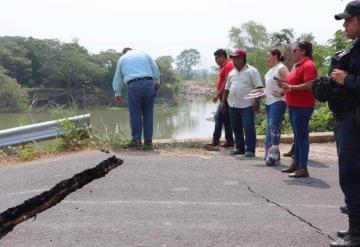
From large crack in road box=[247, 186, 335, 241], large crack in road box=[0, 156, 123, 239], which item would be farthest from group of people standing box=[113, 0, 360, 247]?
large crack in road box=[0, 156, 123, 239]

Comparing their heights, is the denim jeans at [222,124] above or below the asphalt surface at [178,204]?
above

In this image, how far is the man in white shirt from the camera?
22.8 feet

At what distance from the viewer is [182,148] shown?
7887mm

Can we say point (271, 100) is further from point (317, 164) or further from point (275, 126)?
point (317, 164)

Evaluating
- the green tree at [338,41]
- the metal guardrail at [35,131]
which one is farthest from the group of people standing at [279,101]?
the green tree at [338,41]

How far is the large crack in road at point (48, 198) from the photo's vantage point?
13.5 feet

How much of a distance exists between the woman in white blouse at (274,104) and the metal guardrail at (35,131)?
298 centimetres

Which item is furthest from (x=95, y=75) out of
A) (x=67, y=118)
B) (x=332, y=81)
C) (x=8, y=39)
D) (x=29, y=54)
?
(x=332, y=81)

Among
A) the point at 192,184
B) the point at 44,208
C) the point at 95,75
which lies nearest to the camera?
the point at 44,208

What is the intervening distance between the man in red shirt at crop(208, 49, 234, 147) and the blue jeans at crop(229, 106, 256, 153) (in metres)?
0.56

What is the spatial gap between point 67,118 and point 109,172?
2193 mm

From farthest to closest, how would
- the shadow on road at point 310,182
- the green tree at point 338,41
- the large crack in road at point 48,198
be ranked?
1. the green tree at point 338,41
2. the shadow on road at point 310,182
3. the large crack in road at point 48,198

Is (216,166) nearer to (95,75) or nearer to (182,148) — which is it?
(182,148)

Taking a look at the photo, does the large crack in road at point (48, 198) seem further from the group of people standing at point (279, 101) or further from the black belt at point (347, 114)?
the black belt at point (347, 114)
